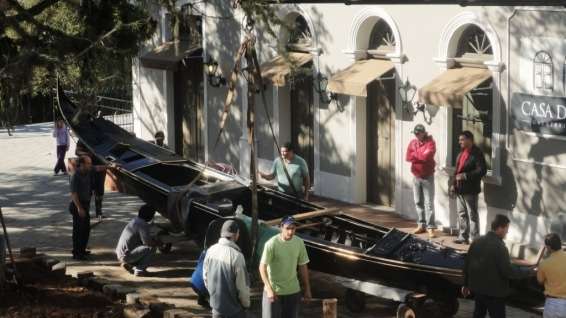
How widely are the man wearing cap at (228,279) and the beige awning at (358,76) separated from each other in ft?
27.3

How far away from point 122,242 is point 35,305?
2715 millimetres

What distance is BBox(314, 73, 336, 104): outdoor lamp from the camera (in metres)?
21.1

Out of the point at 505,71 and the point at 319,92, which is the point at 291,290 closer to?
the point at 505,71

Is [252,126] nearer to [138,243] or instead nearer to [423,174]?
[138,243]

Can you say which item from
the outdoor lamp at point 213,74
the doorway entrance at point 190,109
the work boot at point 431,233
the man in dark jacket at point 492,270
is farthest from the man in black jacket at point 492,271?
the doorway entrance at point 190,109

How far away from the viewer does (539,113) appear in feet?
54.1

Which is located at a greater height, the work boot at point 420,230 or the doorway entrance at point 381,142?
the doorway entrance at point 381,142

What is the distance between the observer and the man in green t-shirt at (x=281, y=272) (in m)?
11.8

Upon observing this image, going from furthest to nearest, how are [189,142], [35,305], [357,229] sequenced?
[189,142]
[357,229]
[35,305]

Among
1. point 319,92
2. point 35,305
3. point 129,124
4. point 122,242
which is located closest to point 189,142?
point 129,124

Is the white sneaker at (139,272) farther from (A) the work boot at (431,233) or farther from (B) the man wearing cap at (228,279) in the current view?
(A) the work boot at (431,233)

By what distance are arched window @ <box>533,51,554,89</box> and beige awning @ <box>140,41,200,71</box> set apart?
33.5 feet

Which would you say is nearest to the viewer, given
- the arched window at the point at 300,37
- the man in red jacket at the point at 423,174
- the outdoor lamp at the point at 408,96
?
the man in red jacket at the point at 423,174

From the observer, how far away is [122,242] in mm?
15719
